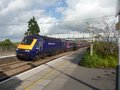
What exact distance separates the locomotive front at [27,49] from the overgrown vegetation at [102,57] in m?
5.74

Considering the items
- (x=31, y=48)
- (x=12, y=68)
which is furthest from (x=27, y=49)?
(x=12, y=68)

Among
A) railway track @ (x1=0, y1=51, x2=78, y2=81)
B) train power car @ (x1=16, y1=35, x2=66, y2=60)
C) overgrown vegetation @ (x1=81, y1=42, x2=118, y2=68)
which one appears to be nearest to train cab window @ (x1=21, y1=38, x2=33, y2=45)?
train power car @ (x1=16, y1=35, x2=66, y2=60)

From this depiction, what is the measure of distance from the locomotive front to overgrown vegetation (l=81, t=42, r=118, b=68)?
5.74 m

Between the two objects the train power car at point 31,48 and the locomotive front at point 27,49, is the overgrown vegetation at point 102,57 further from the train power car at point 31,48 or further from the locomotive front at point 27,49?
the locomotive front at point 27,49

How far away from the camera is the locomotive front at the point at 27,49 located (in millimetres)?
27766

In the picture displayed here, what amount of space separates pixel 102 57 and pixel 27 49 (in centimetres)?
811

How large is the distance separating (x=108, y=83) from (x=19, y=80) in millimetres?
4853

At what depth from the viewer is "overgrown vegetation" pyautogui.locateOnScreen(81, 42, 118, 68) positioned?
2277cm

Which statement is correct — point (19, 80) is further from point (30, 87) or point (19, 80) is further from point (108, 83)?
point (108, 83)

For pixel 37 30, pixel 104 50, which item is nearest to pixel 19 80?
pixel 104 50

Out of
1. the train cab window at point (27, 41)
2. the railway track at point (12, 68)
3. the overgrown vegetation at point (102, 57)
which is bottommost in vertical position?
the railway track at point (12, 68)

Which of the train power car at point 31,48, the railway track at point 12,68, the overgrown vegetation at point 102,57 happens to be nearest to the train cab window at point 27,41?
the train power car at point 31,48

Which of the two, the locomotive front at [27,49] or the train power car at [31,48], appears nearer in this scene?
the locomotive front at [27,49]

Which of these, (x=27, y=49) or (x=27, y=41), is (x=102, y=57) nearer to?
(x=27, y=49)
